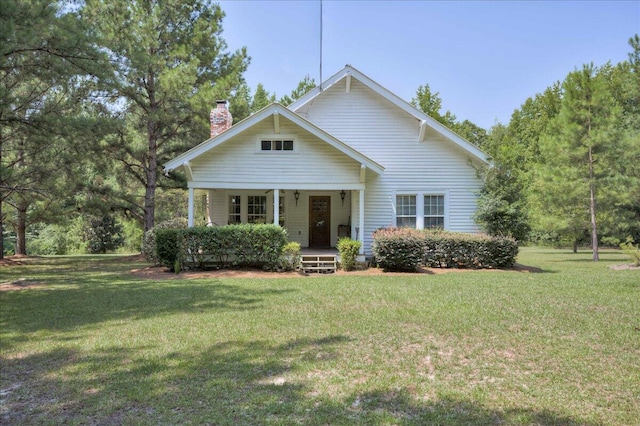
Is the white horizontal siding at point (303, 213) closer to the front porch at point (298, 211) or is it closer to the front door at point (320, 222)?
the front porch at point (298, 211)

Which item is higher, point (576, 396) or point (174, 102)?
point (174, 102)

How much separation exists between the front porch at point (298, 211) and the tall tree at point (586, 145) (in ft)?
32.6

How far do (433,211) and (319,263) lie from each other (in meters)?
5.10

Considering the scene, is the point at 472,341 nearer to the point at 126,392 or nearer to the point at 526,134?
the point at 126,392

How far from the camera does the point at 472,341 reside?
5.23 metres

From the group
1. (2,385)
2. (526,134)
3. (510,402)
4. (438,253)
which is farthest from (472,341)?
(526,134)

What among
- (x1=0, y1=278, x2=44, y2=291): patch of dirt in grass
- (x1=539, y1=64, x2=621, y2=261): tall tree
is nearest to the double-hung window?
(x1=539, y1=64, x2=621, y2=261): tall tree

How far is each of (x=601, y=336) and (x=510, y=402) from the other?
2.70 metres

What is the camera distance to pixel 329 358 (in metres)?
4.71

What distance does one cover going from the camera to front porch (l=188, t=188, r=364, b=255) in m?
16.3

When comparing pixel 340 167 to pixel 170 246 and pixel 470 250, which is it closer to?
pixel 470 250

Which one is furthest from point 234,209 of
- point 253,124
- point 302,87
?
point 302,87

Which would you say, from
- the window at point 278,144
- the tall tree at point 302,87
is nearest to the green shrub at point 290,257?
the window at point 278,144

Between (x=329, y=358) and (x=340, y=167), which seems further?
(x=340, y=167)
